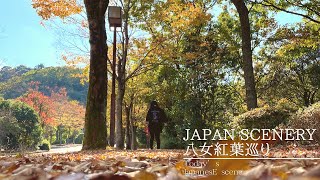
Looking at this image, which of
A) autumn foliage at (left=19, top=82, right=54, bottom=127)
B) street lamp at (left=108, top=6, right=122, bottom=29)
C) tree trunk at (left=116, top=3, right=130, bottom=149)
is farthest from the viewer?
autumn foliage at (left=19, top=82, right=54, bottom=127)

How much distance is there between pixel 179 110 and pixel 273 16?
601 centimetres

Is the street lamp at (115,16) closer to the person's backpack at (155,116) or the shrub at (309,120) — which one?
the person's backpack at (155,116)

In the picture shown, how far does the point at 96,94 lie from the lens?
297 inches

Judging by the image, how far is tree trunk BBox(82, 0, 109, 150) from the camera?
743cm

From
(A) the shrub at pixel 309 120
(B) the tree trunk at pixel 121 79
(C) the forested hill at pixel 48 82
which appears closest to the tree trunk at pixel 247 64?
(A) the shrub at pixel 309 120

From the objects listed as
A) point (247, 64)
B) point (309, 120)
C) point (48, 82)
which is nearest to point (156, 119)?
point (247, 64)

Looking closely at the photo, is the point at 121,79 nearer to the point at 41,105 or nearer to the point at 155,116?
the point at 155,116

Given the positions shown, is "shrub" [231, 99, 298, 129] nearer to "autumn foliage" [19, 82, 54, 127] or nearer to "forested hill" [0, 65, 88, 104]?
"autumn foliage" [19, 82, 54, 127]

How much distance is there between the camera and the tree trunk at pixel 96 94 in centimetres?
743

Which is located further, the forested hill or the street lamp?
the forested hill

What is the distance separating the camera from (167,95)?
1727 centimetres

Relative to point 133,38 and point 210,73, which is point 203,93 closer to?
point 210,73

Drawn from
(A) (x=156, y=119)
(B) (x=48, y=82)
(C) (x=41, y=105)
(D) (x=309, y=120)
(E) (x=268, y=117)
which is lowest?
(D) (x=309, y=120)

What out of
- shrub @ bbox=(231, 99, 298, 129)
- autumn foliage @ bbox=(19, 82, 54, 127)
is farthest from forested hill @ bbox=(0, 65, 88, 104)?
shrub @ bbox=(231, 99, 298, 129)
